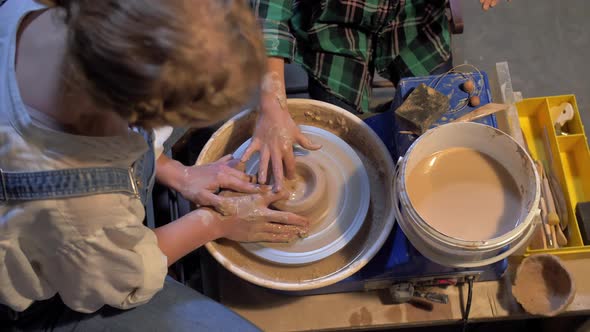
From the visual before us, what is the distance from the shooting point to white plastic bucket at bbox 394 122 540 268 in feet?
3.44

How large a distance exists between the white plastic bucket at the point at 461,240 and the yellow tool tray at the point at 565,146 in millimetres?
512

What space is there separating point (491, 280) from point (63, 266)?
119cm

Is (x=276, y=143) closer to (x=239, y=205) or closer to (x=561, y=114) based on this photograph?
(x=239, y=205)

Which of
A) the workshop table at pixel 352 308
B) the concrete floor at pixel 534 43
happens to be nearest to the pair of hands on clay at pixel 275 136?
the workshop table at pixel 352 308

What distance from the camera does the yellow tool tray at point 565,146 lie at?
1.59m

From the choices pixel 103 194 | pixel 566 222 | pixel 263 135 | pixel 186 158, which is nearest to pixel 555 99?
pixel 566 222

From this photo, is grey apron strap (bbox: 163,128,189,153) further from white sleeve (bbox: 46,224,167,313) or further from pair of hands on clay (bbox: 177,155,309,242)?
white sleeve (bbox: 46,224,167,313)

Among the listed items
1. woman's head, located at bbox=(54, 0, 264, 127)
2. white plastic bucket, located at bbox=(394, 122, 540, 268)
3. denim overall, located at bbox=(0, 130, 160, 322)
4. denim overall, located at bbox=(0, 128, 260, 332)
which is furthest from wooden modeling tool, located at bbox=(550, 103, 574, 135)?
denim overall, located at bbox=(0, 130, 160, 322)

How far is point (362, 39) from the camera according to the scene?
1.61 metres

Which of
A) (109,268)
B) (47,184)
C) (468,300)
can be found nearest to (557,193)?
(468,300)

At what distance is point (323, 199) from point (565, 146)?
0.90m

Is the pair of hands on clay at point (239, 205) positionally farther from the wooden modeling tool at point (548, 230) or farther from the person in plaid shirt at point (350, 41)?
the wooden modeling tool at point (548, 230)

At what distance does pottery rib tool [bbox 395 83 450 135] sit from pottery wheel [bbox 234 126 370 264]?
0.77 feet

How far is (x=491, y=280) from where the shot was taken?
1513mm
